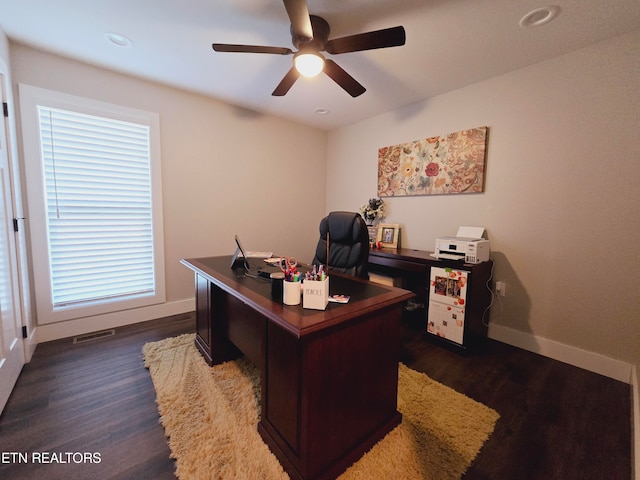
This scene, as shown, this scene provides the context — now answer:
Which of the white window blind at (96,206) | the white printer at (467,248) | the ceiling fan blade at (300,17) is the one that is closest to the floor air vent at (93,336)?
the white window blind at (96,206)

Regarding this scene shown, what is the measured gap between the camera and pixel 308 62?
171 cm

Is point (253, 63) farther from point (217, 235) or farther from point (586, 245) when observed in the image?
point (586, 245)

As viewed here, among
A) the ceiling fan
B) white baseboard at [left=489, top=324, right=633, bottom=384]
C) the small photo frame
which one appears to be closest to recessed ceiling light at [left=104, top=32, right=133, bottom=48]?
the ceiling fan

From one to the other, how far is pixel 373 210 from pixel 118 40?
2.83 metres

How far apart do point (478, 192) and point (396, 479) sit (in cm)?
234

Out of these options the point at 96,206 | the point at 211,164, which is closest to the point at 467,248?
the point at 211,164

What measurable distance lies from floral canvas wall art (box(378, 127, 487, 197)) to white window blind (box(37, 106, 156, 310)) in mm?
2657

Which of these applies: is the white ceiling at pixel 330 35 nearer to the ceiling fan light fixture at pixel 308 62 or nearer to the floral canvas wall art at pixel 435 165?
the ceiling fan light fixture at pixel 308 62

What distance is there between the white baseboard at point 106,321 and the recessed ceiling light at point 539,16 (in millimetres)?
3752

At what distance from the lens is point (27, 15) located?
5.70ft

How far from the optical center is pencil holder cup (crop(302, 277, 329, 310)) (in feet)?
3.57

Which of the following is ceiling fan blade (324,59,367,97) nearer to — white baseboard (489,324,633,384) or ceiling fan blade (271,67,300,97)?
ceiling fan blade (271,67,300,97)

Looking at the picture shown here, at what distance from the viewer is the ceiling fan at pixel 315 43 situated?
140 centimetres

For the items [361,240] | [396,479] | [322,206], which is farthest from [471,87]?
[396,479]
